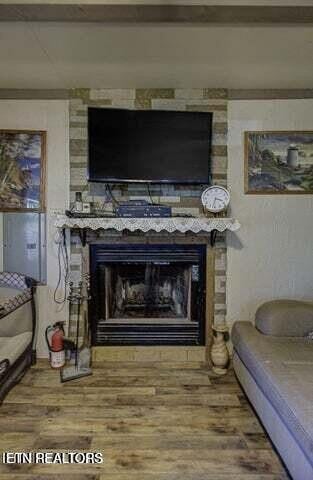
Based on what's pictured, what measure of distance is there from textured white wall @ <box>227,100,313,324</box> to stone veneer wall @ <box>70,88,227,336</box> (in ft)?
0.35

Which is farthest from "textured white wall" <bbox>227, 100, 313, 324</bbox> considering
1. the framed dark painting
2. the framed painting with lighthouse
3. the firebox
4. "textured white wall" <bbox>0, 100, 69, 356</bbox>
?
the framed dark painting

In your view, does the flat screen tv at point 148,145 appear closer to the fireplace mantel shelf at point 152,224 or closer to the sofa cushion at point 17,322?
the fireplace mantel shelf at point 152,224

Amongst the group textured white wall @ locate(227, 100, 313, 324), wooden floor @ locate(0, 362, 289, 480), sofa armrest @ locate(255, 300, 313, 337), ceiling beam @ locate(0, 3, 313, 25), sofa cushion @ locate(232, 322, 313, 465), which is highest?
ceiling beam @ locate(0, 3, 313, 25)

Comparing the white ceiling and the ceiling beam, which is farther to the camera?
the white ceiling

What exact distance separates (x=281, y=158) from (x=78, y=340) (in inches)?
92.5

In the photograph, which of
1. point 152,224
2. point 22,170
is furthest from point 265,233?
point 22,170

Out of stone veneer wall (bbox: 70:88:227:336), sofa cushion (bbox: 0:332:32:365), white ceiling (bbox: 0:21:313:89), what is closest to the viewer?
white ceiling (bbox: 0:21:313:89)

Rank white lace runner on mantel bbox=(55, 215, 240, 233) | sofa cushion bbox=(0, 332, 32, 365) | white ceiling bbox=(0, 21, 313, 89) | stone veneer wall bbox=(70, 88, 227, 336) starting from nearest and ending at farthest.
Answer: white ceiling bbox=(0, 21, 313, 89) → sofa cushion bbox=(0, 332, 32, 365) → white lace runner on mantel bbox=(55, 215, 240, 233) → stone veneer wall bbox=(70, 88, 227, 336)

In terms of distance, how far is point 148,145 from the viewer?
311 cm

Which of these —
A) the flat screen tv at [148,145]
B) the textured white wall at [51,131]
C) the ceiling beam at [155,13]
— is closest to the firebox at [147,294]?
the textured white wall at [51,131]

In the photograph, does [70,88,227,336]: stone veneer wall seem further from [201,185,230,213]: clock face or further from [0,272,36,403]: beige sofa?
[0,272,36,403]: beige sofa

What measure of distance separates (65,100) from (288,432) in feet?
9.58

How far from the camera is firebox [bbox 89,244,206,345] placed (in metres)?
3.29

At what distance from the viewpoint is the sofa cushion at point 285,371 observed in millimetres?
1742
